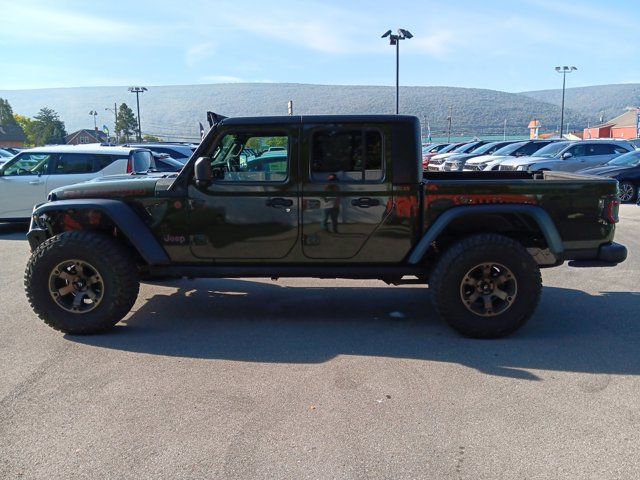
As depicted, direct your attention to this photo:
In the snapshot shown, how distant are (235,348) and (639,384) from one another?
3.10 m

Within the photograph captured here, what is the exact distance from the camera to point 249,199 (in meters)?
5.16

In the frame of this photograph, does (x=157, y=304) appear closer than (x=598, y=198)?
No

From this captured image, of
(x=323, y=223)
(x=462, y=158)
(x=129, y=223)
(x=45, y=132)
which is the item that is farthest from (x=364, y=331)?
(x=45, y=132)

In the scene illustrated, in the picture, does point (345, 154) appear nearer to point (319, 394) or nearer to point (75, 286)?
point (319, 394)

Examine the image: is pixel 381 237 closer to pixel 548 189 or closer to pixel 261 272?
pixel 261 272

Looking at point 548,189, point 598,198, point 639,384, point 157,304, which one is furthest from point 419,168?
point 157,304

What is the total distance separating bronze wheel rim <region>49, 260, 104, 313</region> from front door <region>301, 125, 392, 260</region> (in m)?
1.93

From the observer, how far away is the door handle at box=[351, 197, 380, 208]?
5105 mm

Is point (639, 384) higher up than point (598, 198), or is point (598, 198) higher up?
point (598, 198)

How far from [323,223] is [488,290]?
157cm

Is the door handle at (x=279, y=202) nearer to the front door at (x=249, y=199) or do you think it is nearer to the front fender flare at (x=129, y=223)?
the front door at (x=249, y=199)

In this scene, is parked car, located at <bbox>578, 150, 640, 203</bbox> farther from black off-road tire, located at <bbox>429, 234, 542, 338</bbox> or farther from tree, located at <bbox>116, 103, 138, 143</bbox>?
tree, located at <bbox>116, 103, 138, 143</bbox>

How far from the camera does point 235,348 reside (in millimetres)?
4957

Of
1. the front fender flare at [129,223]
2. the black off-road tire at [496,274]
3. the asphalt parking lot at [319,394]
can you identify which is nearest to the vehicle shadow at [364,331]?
the asphalt parking lot at [319,394]
